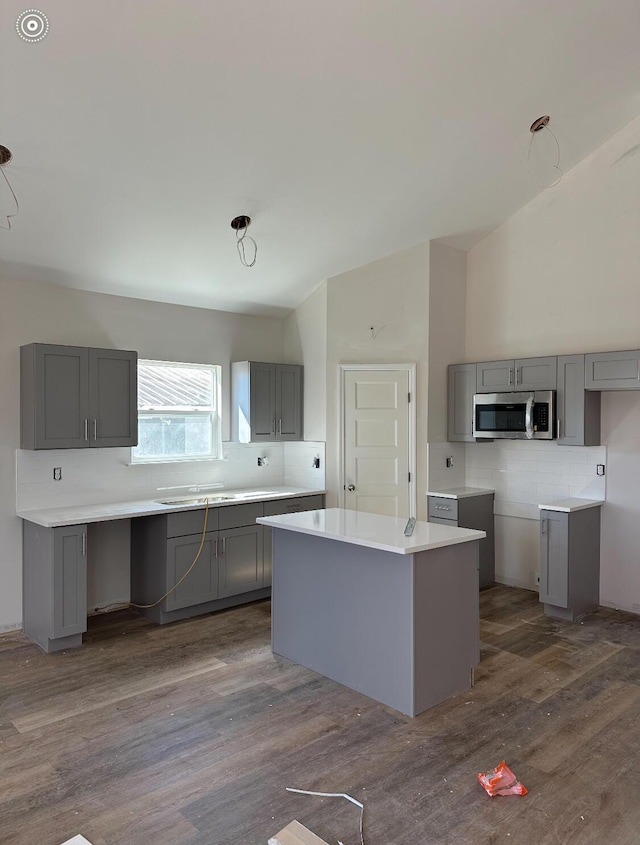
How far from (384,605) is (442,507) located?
2227 millimetres

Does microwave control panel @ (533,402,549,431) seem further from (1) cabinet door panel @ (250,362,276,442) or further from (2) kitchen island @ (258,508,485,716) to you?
(1) cabinet door panel @ (250,362,276,442)

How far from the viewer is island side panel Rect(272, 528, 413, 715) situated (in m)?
3.43

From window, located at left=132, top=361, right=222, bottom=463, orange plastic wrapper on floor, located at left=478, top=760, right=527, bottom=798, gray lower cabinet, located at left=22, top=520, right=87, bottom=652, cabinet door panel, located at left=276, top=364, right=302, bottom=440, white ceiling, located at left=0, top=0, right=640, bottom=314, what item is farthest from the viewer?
cabinet door panel, located at left=276, top=364, right=302, bottom=440

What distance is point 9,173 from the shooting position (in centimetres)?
358

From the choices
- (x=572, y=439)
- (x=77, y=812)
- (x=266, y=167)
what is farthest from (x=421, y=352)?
(x=77, y=812)

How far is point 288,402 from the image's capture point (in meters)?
6.16

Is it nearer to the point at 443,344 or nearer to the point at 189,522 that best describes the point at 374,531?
the point at 189,522

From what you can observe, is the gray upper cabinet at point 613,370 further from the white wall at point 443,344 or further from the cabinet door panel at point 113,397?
the cabinet door panel at point 113,397

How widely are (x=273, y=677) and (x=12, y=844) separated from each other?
1748 mm

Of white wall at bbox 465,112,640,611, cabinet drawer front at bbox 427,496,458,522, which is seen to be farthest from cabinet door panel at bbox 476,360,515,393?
cabinet drawer front at bbox 427,496,458,522

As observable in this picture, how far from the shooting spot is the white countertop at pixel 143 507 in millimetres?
4348

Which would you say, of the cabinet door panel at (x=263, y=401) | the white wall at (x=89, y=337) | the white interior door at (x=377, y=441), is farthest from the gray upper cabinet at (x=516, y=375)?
the white wall at (x=89, y=337)

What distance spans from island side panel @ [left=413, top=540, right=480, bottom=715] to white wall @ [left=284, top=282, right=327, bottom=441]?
2.62m

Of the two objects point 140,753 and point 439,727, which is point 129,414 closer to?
point 140,753
